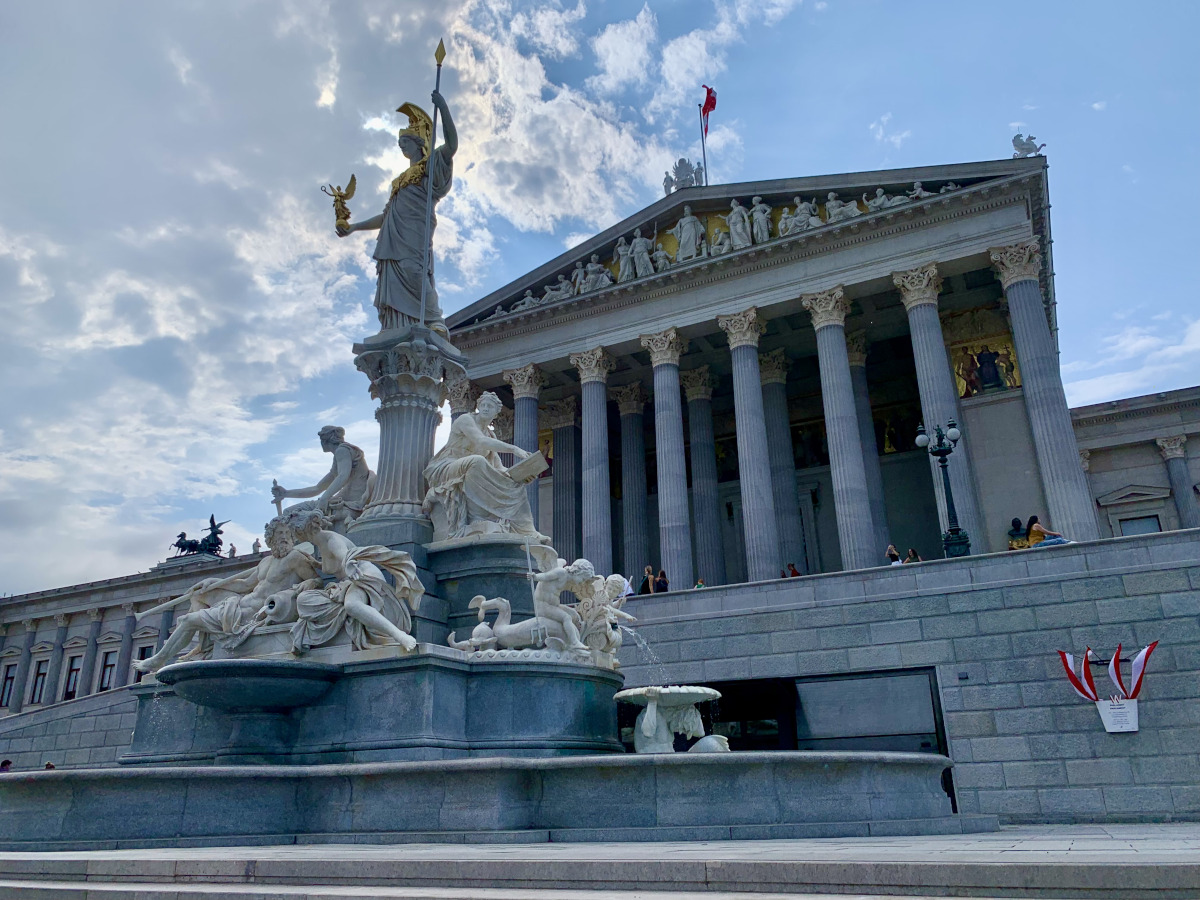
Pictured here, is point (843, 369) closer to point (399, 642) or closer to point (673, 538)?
point (673, 538)

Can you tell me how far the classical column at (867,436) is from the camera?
111ft

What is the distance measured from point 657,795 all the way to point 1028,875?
12.9 ft

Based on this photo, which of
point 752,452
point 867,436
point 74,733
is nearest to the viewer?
point 74,733

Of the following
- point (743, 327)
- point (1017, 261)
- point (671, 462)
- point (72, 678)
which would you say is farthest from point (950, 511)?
point (72, 678)

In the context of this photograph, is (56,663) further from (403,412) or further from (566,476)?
(403,412)

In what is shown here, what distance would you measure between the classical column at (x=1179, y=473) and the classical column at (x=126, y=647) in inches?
2297

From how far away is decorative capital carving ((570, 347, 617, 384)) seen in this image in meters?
39.0

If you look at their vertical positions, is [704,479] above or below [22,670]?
above

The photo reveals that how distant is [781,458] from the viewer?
3741 cm

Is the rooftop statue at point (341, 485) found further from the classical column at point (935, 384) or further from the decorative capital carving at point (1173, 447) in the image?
the decorative capital carving at point (1173, 447)

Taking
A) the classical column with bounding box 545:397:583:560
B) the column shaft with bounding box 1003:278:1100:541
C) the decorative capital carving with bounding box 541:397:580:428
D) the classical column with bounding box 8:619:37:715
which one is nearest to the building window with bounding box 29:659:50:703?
the classical column with bounding box 8:619:37:715

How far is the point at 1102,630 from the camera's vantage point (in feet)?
61.7

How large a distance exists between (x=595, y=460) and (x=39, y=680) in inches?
1866

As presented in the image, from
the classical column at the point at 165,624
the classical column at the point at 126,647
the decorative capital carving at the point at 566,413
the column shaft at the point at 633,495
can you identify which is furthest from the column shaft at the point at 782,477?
the classical column at the point at 126,647
